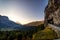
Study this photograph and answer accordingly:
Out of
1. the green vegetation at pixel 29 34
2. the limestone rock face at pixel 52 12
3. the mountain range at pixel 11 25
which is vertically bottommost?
the green vegetation at pixel 29 34

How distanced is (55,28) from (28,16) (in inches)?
42.9

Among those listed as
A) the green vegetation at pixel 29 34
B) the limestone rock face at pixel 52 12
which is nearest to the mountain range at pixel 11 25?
the green vegetation at pixel 29 34

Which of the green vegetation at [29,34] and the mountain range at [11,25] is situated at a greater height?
the mountain range at [11,25]

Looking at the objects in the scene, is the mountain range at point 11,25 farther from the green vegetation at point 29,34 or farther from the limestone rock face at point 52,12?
the limestone rock face at point 52,12

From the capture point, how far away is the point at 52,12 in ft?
18.9

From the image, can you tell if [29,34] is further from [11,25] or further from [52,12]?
[52,12]

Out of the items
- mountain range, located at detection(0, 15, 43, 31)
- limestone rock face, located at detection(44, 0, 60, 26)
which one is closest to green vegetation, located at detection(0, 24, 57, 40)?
mountain range, located at detection(0, 15, 43, 31)

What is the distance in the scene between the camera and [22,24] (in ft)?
19.2

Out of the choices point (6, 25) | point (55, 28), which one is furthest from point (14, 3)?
point (55, 28)

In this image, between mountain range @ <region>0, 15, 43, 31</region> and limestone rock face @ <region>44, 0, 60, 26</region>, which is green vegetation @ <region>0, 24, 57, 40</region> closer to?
mountain range @ <region>0, 15, 43, 31</region>

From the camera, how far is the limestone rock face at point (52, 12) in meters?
5.62

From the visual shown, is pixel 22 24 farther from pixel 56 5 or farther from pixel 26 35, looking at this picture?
pixel 56 5

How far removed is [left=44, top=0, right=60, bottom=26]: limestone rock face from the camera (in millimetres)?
5619

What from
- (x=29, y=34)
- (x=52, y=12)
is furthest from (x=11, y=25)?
(x=52, y=12)
